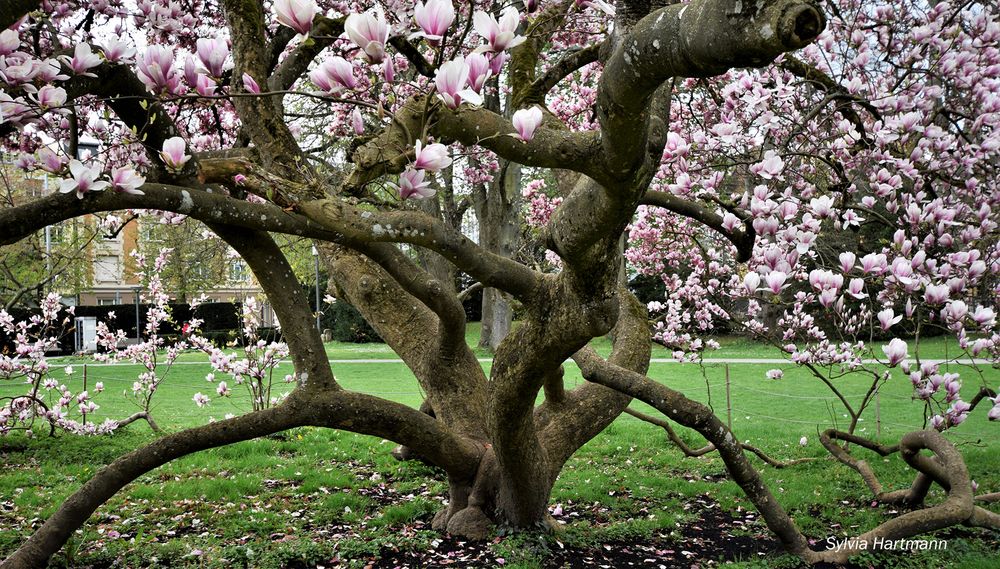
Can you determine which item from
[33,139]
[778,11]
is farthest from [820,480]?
[33,139]

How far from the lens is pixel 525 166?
3.74 m

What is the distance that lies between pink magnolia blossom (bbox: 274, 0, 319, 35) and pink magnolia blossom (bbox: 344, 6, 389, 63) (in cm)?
11

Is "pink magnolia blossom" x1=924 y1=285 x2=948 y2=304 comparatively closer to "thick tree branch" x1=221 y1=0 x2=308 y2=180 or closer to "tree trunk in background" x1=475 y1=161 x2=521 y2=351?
"thick tree branch" x1=221 y1=0 x2=308 y2=180

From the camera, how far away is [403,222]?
246 cm

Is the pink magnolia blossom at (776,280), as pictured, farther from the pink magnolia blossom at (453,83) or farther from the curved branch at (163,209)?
the pink magnolia blossom at (453,83)

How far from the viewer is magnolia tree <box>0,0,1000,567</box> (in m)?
1.93

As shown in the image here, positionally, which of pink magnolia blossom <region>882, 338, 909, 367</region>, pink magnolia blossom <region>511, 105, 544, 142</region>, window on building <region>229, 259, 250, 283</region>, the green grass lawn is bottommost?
the green grass lawn

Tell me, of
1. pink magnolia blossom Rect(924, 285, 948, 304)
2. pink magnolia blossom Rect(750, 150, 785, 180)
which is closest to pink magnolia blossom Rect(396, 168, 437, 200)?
pink magnolia blossom Rect(750, 150, 785, 180)

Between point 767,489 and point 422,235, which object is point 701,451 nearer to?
point 767,489

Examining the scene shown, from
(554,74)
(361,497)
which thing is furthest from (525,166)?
(361,497)

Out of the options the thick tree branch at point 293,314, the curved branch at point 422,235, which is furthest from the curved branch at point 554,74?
the thick tree branch at point 293,314

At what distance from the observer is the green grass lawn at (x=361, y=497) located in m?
4.42

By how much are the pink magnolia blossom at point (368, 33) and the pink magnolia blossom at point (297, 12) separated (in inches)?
4.2

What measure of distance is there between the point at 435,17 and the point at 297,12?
0.35 metres
